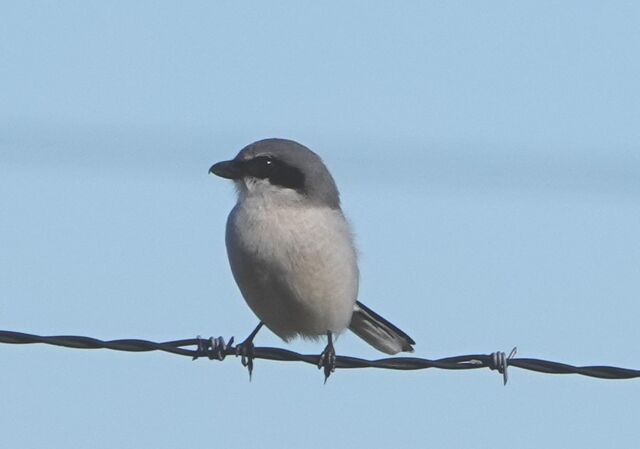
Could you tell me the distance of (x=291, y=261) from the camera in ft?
23.3

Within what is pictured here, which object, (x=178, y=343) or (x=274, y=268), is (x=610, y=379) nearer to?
(x=178, y=343)

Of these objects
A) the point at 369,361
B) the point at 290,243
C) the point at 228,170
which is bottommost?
the point at 369,361

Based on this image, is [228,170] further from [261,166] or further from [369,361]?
[369,361]

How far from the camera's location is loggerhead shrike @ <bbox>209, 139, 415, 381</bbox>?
712 cm

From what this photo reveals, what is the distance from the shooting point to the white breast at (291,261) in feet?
23.3

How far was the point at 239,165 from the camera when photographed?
7.56 metres

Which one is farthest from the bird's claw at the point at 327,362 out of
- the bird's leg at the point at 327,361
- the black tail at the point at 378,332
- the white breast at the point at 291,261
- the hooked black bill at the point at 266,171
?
the hooked black bill at the point at 266,171

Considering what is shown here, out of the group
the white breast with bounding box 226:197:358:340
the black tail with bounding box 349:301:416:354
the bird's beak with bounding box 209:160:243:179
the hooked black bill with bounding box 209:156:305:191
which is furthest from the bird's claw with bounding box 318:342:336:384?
the bird's beak with bounding box 209:160:243:179

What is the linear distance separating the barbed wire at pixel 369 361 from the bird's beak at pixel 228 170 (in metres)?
1.72

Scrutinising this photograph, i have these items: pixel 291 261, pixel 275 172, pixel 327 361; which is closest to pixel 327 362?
pixel 327 361

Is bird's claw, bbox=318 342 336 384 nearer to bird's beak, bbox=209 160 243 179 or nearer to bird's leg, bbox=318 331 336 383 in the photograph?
bird's leg, bbox=318 331 336 383

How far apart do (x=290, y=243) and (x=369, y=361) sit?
5.36 ft

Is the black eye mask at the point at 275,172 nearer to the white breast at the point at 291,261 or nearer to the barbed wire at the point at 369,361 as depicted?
the white breast at the point at 291,261

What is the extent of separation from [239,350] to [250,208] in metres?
0.98
